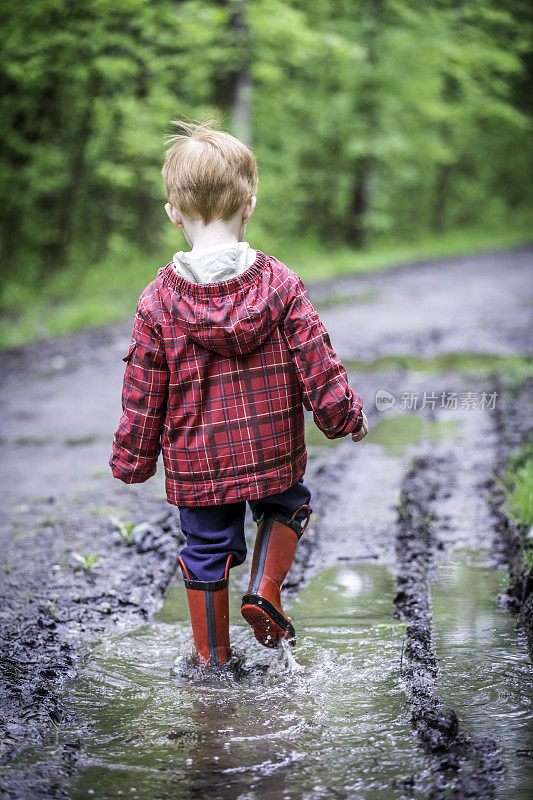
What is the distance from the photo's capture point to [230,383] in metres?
2.38

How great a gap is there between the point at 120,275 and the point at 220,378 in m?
11.9

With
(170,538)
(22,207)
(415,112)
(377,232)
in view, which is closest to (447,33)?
(415,112)

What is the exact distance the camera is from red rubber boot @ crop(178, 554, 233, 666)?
8.24ft

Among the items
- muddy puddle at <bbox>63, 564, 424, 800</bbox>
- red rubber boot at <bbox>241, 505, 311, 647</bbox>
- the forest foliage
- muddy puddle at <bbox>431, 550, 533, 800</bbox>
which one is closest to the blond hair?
red rubber boot at <bbox>241, 505, 311, 647</bbox>

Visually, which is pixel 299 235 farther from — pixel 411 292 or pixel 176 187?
pixel 176 187

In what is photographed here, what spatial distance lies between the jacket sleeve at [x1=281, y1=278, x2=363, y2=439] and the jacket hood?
6 cm

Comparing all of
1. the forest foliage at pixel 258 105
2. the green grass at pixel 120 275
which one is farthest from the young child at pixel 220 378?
the green grass at pixel 120 275

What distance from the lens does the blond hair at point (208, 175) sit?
2.30 metres

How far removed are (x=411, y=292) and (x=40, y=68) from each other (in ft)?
19.9

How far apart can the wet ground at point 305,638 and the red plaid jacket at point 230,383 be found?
2.03 feet

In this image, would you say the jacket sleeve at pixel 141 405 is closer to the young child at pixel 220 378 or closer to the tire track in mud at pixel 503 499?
the young child at pixel 220 378

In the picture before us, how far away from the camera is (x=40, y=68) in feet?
35.8

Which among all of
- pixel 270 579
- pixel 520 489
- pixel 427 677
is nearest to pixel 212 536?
pixel 270 579

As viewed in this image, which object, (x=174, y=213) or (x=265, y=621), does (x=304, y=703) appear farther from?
(x=174, y=213)
